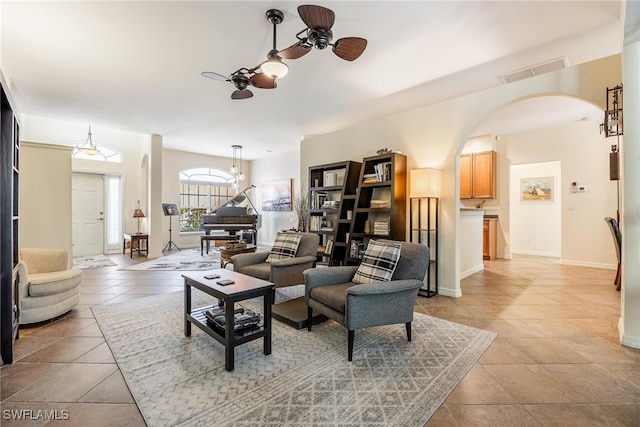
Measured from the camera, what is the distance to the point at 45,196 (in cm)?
367

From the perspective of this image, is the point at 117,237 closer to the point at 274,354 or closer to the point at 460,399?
the point at 274,354

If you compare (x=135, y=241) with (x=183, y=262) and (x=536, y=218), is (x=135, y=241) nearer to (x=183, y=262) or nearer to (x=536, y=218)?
(x=183, y=262)

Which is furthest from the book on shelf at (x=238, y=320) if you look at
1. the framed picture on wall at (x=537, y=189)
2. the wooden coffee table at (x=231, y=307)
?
the framed picture on wall at (x=537, y=189)

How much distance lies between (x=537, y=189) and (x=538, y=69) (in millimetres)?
4910

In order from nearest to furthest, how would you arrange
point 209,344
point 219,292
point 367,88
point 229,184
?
point 219,292 < point 209,344 < point 367,88 < point 229,184

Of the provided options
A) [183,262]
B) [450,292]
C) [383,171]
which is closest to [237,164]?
[183,262]

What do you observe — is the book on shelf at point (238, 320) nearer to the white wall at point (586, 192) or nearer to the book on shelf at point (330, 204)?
the book on shelf at point (330, 204)

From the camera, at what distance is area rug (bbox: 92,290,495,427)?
1.55 m

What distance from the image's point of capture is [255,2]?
2447mm

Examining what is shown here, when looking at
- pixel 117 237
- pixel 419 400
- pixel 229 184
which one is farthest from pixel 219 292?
pixel 229 184

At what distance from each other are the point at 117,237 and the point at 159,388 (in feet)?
23.5

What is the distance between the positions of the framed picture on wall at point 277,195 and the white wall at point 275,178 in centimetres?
13

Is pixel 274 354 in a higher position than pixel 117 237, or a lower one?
lower

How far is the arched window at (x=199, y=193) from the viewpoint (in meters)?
8.67
